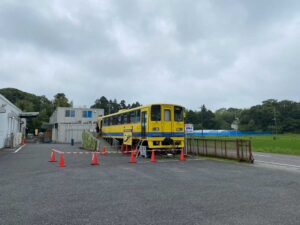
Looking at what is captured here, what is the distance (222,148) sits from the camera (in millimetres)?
18812

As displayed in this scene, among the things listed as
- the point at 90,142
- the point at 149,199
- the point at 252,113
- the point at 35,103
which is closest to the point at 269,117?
the point at 252,113

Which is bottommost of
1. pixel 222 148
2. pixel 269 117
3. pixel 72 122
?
pixel 222 148

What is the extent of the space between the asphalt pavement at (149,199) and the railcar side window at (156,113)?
8.20 metres

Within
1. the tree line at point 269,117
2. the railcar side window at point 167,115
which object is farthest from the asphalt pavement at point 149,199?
the tree line at point 269,117

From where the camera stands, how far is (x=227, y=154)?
18344 millimetres

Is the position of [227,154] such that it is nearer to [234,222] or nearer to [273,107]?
[234,222]

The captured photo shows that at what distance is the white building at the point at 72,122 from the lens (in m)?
53.0

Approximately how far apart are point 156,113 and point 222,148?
4890 millimetres

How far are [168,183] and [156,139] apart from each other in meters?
9.52

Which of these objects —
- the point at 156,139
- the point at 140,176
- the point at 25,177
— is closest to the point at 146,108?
the point at 156,139

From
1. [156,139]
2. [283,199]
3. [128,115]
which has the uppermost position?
[128,115]

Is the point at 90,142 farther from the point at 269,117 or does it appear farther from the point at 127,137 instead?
the point at 269,117

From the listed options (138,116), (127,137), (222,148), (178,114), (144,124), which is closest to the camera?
(222,148)

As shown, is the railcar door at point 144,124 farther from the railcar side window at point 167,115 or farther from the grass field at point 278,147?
the grass field at point 278,147
